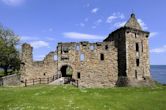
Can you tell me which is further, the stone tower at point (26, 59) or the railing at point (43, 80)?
the stone tower at point (26, 59)

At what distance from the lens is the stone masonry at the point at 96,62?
63750 millimetres

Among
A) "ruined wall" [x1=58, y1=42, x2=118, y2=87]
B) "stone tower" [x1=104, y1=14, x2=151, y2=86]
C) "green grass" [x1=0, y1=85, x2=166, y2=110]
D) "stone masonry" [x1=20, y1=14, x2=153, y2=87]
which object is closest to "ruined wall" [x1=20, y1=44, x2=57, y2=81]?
"stone masonry" [x1=20, y1=14, x2=153, y2=87]

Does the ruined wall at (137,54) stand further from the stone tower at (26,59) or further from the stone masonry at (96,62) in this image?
the stone tower at (26,59)

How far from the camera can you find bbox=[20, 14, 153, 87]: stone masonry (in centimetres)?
6375

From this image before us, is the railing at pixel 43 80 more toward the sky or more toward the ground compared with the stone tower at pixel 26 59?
more toward the ground

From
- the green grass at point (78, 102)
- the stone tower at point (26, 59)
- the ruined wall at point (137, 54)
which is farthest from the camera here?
the ruined wall at point (137, 54)

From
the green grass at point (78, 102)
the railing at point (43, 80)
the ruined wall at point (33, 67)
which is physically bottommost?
the green grass at point (78, 102)

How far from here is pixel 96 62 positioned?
64.8 m

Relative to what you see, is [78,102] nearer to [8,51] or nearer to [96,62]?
[96,62]

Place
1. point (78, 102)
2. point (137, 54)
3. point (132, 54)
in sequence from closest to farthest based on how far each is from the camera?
point (78, 102), point (132, 54), point (137, 54)

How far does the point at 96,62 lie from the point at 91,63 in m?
1.09

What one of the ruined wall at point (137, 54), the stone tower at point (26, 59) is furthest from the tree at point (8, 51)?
the ruined wall at point (137, 54)

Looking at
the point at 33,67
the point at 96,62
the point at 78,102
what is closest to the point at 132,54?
the point at 96,62

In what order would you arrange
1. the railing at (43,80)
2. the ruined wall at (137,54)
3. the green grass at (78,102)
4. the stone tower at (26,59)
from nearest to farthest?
the green grass at (78,102) → the railing at (43,80) → the stone tower at (26,59) → the ruined wall at (137,54)
